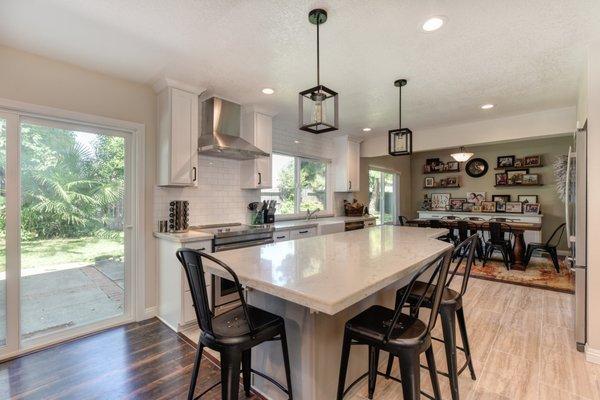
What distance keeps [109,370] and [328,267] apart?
191 cm

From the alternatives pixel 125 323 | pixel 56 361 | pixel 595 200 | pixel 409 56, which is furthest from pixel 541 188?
pixel 56 361

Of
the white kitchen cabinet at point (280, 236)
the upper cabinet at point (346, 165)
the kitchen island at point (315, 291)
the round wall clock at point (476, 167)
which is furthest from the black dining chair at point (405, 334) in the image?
the round wall clock at point (476, 167)

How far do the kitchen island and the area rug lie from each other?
3.20m

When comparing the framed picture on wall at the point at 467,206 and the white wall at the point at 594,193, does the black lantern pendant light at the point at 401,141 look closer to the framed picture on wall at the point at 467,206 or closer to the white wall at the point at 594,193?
the white wall at the point at 594,193

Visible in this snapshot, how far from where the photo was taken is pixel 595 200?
230 cm

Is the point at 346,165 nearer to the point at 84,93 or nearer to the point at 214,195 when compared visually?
the point at 214,195

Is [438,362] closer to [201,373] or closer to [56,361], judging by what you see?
[201,373]

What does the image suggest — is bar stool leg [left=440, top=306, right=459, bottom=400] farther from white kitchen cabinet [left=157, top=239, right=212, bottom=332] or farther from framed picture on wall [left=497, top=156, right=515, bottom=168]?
framed picture on wall [left=497, top=156, right=515, bottom=168]

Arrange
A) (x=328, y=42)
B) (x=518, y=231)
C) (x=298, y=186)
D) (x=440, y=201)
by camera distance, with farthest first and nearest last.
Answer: (x=440, y=201), (x=518, y=231), (x=298, y=186), (x=328, y=42)

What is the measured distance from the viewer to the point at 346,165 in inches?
218

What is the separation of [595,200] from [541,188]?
5.38 metres

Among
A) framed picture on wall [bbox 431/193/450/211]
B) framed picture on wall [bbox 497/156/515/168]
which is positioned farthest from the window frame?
framed picture on wall [bbox 497/156/515/168]

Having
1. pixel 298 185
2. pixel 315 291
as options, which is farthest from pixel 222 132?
pixel 315 291

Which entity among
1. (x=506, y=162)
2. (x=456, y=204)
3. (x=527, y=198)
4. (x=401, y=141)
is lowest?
(x=456, y=204)
